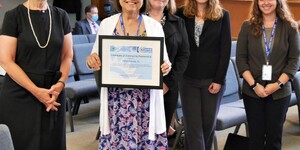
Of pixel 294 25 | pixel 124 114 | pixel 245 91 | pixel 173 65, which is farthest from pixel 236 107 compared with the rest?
pixel 124 114

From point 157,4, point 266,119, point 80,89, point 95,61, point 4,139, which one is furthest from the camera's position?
point 80,89

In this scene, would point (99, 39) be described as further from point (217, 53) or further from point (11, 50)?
point (217, 53)

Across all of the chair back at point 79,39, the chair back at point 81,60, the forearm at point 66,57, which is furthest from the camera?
the chair back at point 79,39

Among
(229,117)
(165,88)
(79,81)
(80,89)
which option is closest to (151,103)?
(165,88)

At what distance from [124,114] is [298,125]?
11.7 feet

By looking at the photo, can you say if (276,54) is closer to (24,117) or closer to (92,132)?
(24,117)

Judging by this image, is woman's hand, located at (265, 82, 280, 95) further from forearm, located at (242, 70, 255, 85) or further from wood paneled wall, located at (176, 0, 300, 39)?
wood paneled wall, located at (176, 0, 300, 39)

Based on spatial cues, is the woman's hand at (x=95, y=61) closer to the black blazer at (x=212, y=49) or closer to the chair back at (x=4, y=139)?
the chair back at (x=4, y=139)

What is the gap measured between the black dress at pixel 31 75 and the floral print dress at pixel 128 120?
1.52ft

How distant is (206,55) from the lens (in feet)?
10.5

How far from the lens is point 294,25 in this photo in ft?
10.4

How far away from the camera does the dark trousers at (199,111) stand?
326 centimetres

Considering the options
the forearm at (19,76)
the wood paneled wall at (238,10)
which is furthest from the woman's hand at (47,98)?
the wood paneled wall at (238,10)

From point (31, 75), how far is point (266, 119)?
1.77 m
